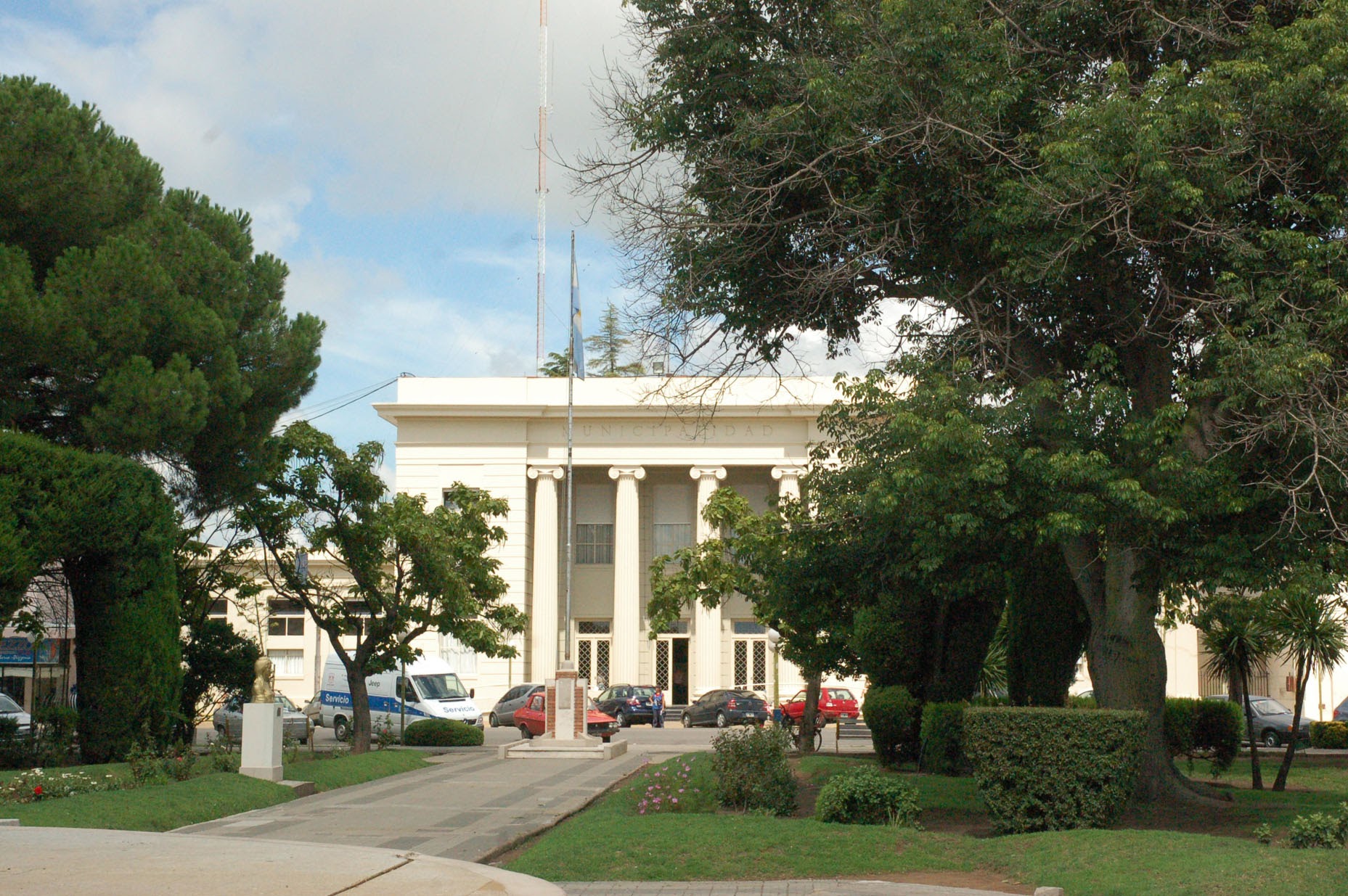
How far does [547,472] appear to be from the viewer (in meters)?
57.5

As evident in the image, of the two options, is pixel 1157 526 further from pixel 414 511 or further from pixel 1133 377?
pixel 414 511

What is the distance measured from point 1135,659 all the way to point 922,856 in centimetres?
491

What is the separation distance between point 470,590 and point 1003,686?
13.5 meters

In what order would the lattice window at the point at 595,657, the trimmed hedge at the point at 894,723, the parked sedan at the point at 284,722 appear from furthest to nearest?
Result: the lattice window at the point at 595,657, the parked sedan at the point at 284,722, the trimmed hedge at the point at 894,723

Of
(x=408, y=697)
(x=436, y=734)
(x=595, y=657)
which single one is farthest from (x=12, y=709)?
(x=595, y=657)

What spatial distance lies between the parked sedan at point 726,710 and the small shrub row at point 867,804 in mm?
30624

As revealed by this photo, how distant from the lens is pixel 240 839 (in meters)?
10.6

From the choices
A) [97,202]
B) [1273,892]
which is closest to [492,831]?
[1273,892]

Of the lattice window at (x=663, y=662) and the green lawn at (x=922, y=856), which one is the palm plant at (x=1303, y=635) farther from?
the lattice window at (x=663, y=662)

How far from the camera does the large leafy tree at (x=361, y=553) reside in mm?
25844

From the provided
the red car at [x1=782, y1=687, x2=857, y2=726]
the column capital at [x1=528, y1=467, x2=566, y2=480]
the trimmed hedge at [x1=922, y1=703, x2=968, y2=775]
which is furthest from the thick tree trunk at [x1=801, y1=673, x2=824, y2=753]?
the column capital at [x1=528, y1=467, x2=566, y2=480]

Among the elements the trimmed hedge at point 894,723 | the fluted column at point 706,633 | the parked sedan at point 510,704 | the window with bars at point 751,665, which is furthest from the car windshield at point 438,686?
the trimmed hedge at point 894,723

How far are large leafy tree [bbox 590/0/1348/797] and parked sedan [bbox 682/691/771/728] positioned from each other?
1166 inches

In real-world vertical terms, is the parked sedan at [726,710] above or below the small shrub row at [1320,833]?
below
